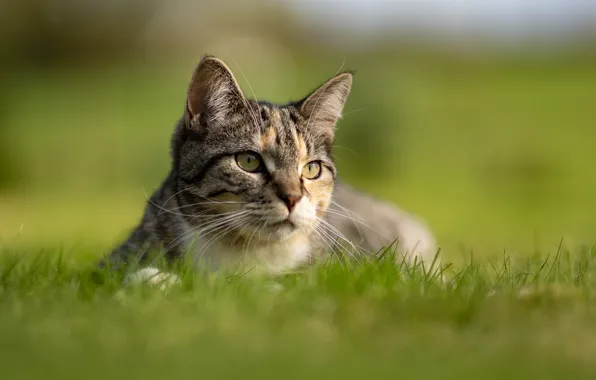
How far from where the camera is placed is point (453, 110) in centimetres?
1778

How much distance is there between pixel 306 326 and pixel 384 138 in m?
12.4

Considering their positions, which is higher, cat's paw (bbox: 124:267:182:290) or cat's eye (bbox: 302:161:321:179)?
cat's eye (bbox: 302:161:321:179)

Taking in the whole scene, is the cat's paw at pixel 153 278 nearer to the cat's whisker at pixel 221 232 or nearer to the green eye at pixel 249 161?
the cat's whisker at pixel 221 232

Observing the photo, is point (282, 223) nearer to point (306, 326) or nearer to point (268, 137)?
point (268, 137)

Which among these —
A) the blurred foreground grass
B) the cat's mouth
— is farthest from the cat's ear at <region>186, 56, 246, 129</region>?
the blurred foreground grass

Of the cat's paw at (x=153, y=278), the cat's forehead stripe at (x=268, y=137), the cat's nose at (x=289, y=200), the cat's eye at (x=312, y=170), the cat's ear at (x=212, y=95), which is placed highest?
the cat's ear at (x=212, y=95)

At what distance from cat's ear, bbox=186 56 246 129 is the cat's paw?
36.0 inches

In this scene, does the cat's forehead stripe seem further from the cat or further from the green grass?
the green grass

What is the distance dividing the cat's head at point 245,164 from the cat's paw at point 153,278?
399mm

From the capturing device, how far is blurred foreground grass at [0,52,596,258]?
1248 cm

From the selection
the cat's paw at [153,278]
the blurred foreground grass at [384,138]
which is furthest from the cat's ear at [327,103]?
the blurred foreground grass at [384,138]

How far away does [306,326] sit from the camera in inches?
102

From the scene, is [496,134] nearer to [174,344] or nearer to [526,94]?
[526,94]

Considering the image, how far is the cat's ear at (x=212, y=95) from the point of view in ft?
12.4
